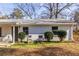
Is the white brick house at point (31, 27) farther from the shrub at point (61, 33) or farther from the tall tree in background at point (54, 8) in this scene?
the tall tree in background at point (54, 8)

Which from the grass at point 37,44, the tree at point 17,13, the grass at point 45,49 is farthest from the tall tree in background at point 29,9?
the grass at point 45,49

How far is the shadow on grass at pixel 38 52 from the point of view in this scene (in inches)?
749

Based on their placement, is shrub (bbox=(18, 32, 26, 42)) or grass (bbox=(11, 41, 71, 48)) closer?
grass (bbox=(11, 41, 71, 48))

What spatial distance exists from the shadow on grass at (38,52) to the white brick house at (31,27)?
824mm

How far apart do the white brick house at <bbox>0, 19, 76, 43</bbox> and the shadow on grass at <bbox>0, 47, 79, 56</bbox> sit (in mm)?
824

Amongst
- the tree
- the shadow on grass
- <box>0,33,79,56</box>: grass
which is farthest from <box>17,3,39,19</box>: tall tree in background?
the shadow on grass

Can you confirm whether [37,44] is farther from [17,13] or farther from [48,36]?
[17,13]

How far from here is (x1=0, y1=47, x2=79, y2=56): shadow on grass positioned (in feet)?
62.4

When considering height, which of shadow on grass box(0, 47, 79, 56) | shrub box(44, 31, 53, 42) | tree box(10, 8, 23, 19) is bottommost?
shadow on grass box(0, 47, 79, 56)

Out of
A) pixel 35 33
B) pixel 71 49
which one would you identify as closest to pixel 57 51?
pixel 71 49

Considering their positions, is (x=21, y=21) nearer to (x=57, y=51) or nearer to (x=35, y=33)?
(x=35, y=33)

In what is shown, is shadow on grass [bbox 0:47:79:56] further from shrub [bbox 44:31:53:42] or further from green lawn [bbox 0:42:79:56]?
shrub [bbox 44:31:53:42]

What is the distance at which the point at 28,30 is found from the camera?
20.9m

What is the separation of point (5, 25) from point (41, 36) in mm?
2537
